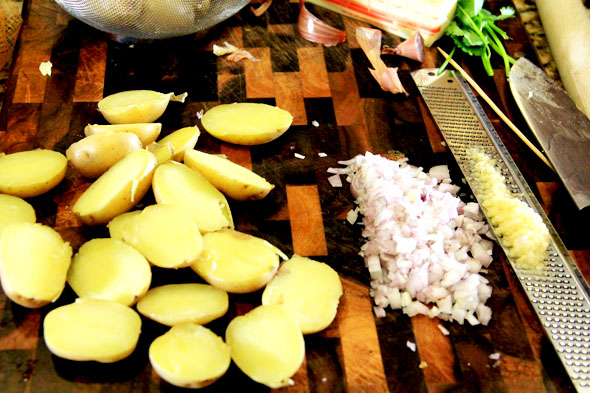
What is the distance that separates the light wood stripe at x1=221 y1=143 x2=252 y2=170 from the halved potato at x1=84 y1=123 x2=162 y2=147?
163 mm

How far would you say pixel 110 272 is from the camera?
3.87 ft

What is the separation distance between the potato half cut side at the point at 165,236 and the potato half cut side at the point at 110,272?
0.02 metres

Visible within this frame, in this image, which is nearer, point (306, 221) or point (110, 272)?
point (110, 272)

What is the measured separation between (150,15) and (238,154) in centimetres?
42

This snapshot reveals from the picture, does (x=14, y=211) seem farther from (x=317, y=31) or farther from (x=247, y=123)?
(x=317, y=31)

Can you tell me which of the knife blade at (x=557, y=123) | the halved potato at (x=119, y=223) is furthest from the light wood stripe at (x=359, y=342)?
the knife blade at (x=557, y=123)

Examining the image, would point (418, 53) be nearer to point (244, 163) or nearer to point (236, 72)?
point (236, 72)

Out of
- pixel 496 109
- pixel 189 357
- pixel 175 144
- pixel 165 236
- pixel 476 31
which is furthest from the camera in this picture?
pixel 476 31

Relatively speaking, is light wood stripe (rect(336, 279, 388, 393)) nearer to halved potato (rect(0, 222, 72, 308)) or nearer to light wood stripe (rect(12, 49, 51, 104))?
halved potato (rect(0, 222, 72, 308))

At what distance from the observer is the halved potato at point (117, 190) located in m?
1.26

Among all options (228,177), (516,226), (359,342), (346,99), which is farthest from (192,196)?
(516,226)

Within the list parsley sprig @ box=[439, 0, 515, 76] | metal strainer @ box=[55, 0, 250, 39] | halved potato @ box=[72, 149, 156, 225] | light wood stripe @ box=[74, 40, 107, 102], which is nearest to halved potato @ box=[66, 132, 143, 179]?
halved potato @ box=[72, 149, 156, 225]

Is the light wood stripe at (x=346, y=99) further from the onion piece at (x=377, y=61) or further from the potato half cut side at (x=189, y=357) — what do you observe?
the potato half cut side at (x=189, y=357)

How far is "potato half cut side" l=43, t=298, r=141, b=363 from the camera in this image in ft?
3.54
